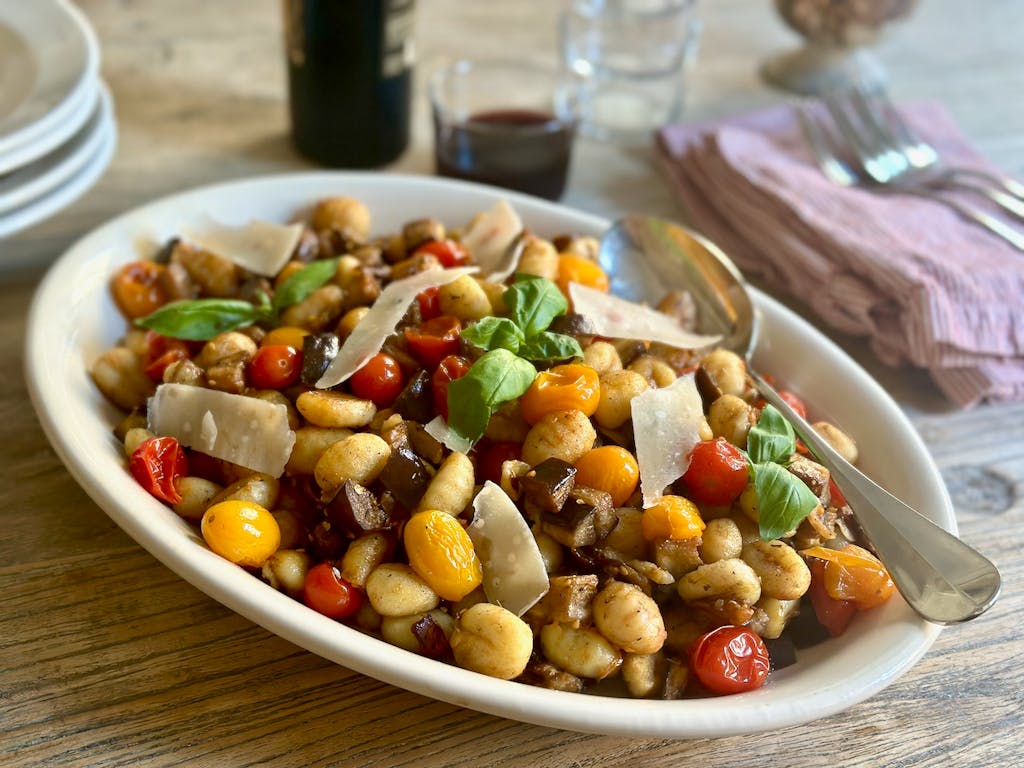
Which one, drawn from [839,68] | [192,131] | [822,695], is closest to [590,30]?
[839,68]

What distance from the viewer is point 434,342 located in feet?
5.02

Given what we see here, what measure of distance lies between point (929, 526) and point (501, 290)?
727 mm

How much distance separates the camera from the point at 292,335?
62.9 inches

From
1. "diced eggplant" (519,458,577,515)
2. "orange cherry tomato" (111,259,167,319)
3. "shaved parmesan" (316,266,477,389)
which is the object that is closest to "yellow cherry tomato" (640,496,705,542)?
"diced eggplant" (519,458,577,515)

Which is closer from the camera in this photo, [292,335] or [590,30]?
[292,335]

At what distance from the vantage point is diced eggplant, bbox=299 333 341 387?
1497 mm

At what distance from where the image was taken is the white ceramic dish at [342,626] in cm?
114

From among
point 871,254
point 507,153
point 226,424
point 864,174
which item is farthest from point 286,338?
point 864,174

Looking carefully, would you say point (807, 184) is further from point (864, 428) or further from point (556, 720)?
point (556, 720)

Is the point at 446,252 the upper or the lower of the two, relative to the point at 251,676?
upper

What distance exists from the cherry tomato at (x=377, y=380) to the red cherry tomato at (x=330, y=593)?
29 cm

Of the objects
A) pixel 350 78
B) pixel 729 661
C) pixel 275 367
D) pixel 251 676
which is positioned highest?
pixel 350 78

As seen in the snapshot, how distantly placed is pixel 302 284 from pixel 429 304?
228 mm

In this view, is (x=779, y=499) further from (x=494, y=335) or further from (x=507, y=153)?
(x=507, y=153)
